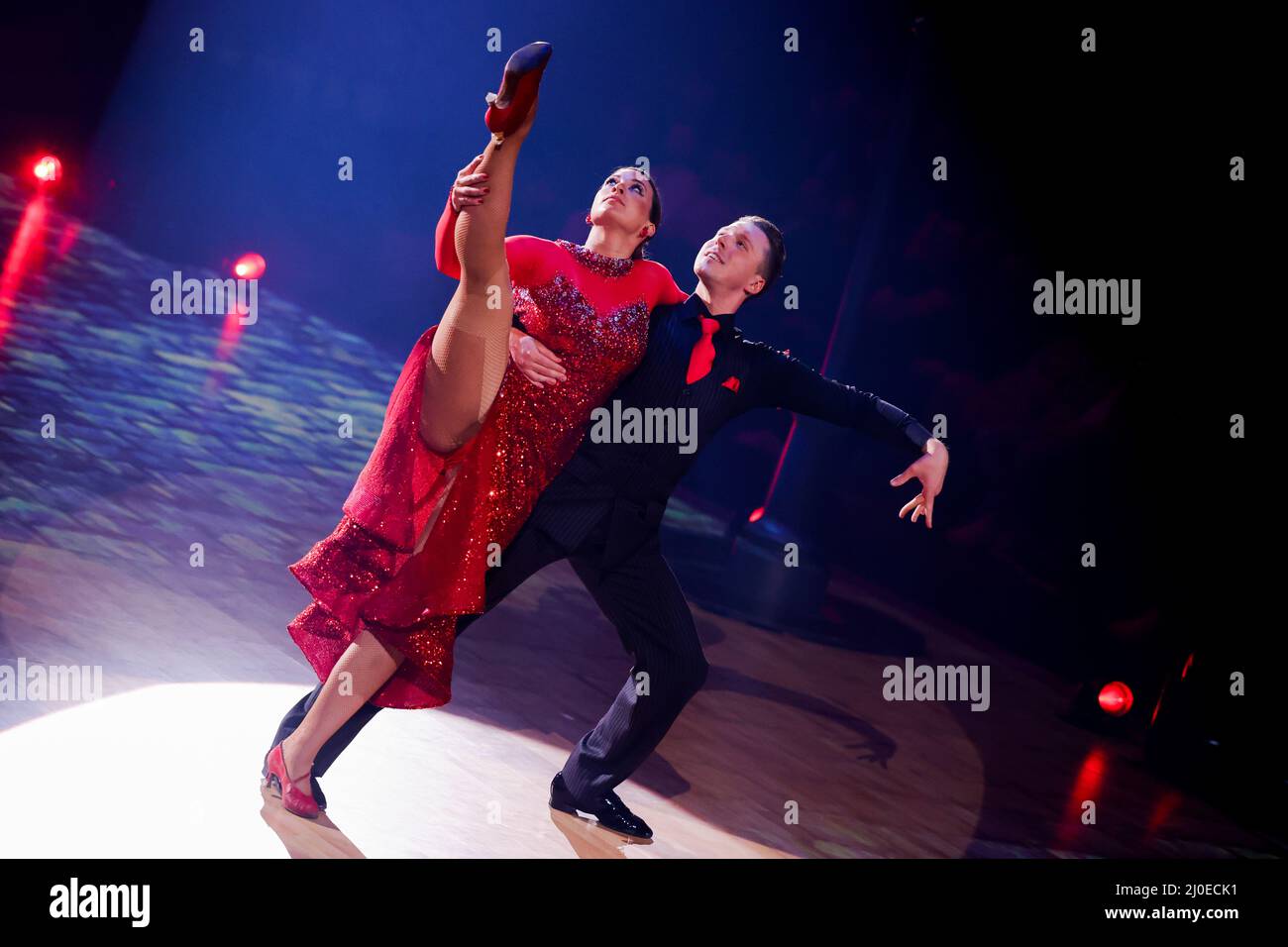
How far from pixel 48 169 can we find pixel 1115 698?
7.95 metres

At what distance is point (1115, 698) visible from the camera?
188 inches

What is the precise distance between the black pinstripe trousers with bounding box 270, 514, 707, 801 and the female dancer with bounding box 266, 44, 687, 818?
0.33ft

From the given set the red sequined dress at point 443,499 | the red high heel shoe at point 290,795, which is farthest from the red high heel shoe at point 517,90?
the red high heel shoe at point 290,795

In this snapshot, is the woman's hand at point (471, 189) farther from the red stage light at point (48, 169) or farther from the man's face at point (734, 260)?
the red stage light at point (48, 169)

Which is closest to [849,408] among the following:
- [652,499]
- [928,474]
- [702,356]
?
[928,474]

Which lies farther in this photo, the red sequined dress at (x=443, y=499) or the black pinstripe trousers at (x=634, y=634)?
the black pinstripe trousers at (x=634, y=634)

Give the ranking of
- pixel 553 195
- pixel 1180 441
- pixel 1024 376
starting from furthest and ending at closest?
1. pixel 553 195
2. pixel 1024 376
3. pixel 1180 441

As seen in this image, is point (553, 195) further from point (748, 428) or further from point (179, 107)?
point (179, 107)

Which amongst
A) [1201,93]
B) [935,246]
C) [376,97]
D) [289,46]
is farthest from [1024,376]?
[289,46]

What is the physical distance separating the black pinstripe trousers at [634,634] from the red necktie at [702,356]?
35 cm

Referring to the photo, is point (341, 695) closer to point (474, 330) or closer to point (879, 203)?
point (474, 330)

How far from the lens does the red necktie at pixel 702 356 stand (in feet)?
8.25

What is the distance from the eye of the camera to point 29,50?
7.86 m

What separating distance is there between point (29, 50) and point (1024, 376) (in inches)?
267
